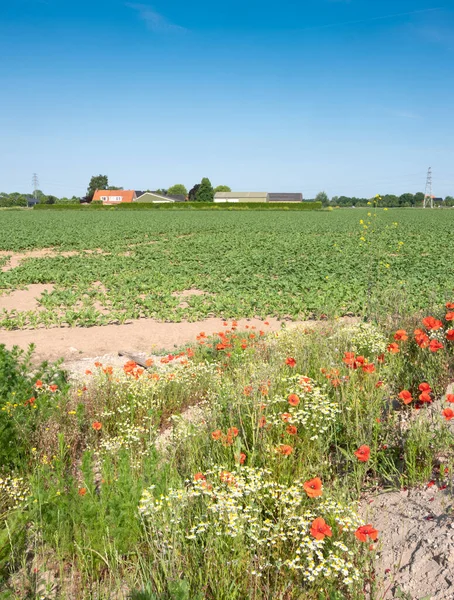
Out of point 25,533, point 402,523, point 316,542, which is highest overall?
point 316,542

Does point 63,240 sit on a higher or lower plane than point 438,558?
higher

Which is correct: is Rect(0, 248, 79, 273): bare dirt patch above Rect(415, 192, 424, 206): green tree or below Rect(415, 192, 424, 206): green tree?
below

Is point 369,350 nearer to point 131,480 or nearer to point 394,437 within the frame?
point 394,437

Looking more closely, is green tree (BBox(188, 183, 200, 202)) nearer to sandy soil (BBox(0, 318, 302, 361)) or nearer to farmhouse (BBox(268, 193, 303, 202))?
farmhouse (BBox(268, 193, 303, 202))

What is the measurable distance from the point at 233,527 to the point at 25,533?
1.45 m

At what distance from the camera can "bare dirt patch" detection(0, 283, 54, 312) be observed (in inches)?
454

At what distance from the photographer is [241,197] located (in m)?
120

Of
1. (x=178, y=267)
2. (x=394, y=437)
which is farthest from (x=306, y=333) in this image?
(x=178, y=267)

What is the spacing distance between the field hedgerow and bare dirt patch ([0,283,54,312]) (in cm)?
751

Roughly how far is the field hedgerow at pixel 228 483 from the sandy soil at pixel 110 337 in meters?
3.42

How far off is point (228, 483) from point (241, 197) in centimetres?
12091

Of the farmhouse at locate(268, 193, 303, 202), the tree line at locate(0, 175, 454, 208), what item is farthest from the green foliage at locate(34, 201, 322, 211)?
the farmhouse at locate(268, 193, 303, 202)

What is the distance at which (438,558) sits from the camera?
7.57ft

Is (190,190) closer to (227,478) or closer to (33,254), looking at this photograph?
(33,254)
